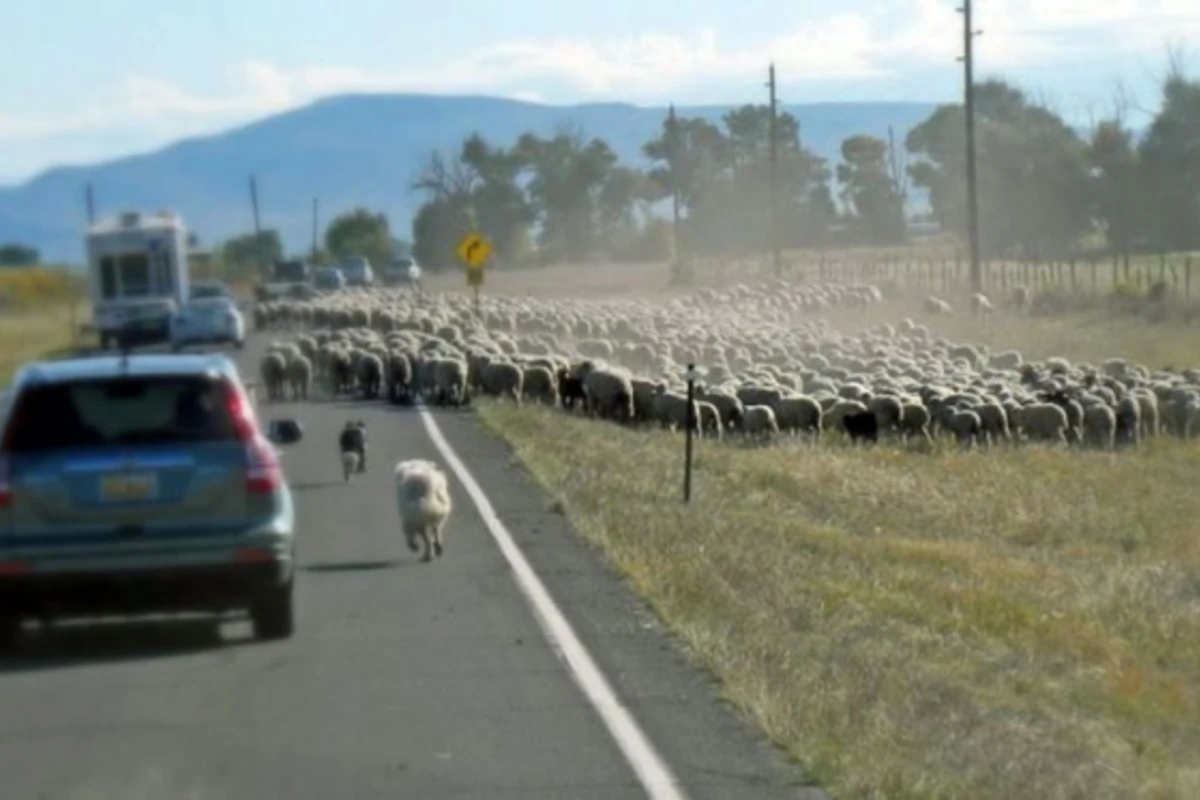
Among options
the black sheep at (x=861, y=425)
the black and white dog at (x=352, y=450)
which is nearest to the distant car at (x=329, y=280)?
the black sheep at (x=861, y=425)

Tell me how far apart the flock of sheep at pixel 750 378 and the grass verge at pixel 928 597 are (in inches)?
87.4

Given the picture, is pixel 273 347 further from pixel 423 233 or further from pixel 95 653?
pixel 423 233

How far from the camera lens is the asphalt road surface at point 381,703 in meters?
10.7

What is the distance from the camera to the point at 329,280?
10494cm

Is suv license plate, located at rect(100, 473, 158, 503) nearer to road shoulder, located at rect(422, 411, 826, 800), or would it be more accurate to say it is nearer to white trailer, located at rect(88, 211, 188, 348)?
road shoulder, located at rect(422, 411, 826, 800)

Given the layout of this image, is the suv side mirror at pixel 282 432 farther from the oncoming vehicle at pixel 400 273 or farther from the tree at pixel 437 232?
the tree at pixel 437 232

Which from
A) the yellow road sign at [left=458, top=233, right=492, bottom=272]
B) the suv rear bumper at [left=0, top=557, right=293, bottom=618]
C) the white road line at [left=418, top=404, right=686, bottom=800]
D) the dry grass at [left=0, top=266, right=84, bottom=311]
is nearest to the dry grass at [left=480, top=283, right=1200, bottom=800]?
the white road line at [left=418, top=404, right=686, bottom=800]

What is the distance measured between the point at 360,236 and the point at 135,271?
341ft

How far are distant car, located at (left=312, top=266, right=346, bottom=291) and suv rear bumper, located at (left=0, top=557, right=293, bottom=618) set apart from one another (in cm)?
8637

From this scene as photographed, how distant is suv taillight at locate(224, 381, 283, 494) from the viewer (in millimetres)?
14070

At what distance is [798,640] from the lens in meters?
14.8

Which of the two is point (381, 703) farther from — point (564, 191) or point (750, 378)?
point (564, 191)

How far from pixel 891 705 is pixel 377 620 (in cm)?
421

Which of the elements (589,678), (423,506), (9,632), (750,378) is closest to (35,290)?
→ (750,378)
